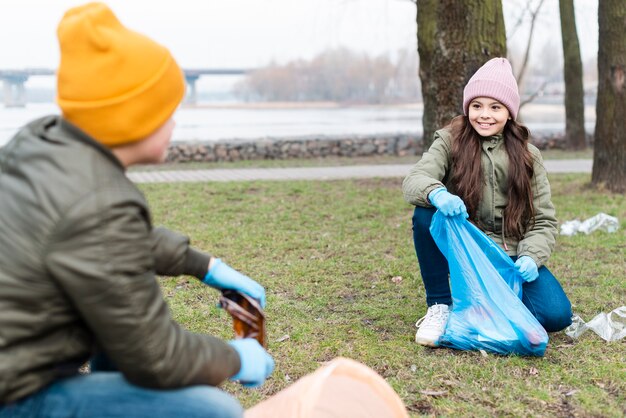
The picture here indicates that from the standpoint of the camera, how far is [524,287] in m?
3.10

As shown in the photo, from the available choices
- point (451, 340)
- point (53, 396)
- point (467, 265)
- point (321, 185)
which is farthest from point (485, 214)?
point (321, 185)

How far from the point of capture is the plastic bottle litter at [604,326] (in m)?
3.21

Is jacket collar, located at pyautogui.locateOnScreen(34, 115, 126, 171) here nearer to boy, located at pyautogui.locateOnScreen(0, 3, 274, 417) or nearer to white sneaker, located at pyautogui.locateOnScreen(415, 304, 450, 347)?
boy, located at pyautogui.locateOnScreen(0, 3, 274, 417)

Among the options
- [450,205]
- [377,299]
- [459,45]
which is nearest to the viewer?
[450,205]

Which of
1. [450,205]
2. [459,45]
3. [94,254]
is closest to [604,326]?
[450,205]

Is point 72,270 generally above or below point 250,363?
above

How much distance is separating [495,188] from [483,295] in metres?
0.50

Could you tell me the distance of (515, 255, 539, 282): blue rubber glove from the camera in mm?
2990

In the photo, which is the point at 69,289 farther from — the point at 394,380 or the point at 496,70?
the point at 496,70

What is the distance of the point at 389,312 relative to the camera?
3650mm

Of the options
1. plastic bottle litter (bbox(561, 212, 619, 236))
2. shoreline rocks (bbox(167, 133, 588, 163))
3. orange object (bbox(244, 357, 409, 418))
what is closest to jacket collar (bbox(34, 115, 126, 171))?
orange object (bbox(244, 357, 409, 418))

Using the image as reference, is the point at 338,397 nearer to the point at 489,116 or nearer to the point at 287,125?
the point at 489,116

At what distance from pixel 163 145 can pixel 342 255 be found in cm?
342

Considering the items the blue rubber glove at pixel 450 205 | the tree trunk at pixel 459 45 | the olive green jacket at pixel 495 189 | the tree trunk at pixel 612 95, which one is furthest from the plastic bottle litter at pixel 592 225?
the blue rubber glove at pixel 450 205
